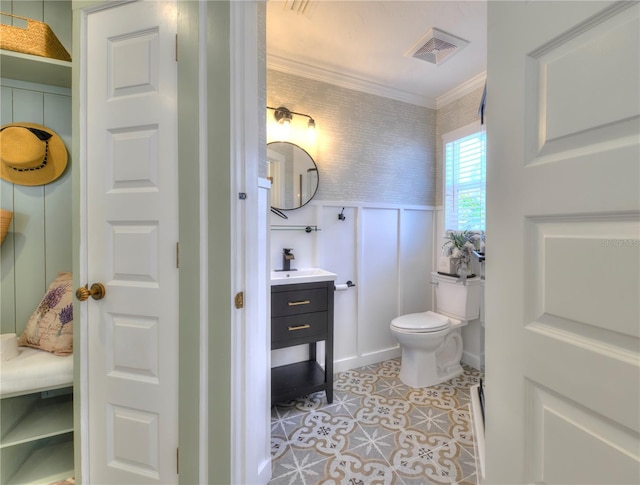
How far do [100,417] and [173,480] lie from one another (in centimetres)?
40

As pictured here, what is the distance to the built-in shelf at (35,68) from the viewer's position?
3.87 feet

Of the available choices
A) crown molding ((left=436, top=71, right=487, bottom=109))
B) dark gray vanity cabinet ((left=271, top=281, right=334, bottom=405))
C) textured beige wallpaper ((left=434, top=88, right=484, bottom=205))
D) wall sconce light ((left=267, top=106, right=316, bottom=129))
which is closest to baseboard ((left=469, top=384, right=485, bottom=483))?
dark gray vanity cabinet ((left=271, top=281, right=334, bottom=405))

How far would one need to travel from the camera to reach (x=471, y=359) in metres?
2.51

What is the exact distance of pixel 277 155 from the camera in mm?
2186

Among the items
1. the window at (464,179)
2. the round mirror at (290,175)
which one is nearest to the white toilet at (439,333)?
the window at (464,179)

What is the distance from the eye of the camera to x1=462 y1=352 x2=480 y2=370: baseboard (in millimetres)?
2465

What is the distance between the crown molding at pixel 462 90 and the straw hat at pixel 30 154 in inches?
118

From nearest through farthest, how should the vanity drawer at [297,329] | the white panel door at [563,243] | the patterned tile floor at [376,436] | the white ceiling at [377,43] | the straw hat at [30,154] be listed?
the white panel door at [563,243] < the straw hat at [30,154] < the patterned tile floor at [376,436] < the white ceiling at [377,43] < the vanity drawer at [297,329]

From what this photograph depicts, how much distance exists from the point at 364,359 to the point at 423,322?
2.21 feet

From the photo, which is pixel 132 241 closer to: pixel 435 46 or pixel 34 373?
pixel 34 373

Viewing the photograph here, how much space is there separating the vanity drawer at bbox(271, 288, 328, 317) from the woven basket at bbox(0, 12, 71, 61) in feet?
5.26

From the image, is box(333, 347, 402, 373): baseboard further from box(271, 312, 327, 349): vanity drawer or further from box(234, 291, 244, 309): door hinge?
box(234, 291, 244, 309): door hinge

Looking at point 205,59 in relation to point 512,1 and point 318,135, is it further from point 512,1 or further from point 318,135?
point 318,135

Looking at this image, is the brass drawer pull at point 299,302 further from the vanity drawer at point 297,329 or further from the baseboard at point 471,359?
the baseboard at point 471,359
